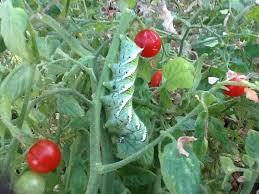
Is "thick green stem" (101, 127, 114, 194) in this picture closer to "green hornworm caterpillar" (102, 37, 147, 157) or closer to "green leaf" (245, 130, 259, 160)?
"green hornworm caterpillar" (102, 37, 147, 157)

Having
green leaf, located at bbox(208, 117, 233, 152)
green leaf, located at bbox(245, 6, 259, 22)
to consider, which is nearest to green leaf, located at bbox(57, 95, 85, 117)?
green leaf, located at bbox(208, 117, 233, 152)

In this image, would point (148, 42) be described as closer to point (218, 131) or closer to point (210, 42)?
point (218, 131)

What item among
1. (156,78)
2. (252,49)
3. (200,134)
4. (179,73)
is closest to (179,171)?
(200,134)

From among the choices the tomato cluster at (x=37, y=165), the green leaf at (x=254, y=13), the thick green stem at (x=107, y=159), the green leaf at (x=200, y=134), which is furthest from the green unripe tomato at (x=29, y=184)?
the green leaf at (x=254, y=13)

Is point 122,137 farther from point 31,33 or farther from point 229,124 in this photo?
point 229,124

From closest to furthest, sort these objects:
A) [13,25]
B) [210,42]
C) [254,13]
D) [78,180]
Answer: [13,25]
[78,180]
[254,13]
[210,42]

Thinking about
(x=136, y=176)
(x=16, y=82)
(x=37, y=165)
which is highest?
(x=16, y=82)

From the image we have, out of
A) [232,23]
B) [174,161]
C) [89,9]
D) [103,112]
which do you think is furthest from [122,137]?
[89,9]
